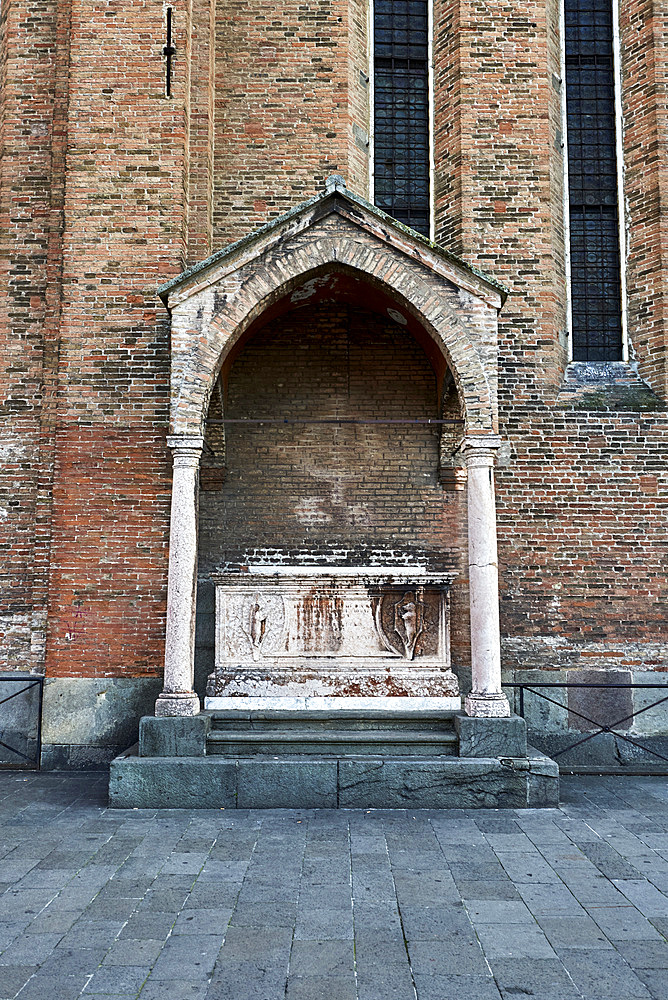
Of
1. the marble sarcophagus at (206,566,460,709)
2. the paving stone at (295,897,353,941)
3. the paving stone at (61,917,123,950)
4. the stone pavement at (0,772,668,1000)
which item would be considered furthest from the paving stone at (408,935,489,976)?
the marble sarcophagus at (206,566,460,709)

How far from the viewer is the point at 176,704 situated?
6832 mm

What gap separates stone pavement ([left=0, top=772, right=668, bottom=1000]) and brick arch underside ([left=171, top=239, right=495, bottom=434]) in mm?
3542

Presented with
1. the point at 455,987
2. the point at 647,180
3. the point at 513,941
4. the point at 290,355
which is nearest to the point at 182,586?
the point at 290,355

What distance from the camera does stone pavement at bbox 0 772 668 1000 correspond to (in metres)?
3.62

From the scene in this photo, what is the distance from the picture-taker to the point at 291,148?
934 centimetres

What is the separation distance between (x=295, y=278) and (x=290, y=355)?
192 cm

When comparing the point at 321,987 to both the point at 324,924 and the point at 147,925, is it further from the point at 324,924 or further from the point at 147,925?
the point at 147,925

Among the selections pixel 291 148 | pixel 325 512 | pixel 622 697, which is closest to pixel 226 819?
pixel 325 512

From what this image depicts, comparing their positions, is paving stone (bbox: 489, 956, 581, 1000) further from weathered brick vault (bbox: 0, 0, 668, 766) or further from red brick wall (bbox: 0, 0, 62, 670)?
red brick wall (bbox: 0, 0, 62, 670)

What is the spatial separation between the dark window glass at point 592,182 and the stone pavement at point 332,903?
5.87m

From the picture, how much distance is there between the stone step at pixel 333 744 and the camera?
22.5ft

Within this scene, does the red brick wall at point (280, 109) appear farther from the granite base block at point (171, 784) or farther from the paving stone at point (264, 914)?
the paving stone at point (264, 914)

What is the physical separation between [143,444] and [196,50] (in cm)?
495

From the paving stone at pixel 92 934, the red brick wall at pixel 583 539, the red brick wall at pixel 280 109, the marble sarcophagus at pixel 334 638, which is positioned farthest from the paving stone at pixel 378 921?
the red brick wall at pixel 280 109
